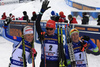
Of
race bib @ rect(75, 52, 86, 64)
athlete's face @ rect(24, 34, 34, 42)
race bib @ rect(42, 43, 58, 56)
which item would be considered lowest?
race bib @ rect(75, 52, 86, 64)

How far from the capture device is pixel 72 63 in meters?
3.01

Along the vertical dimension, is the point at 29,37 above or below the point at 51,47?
above

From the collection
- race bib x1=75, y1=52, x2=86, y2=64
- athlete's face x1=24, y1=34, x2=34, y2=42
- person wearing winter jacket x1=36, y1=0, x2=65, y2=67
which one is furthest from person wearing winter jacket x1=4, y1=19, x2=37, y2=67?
race bib x1=75, y1=52, x2=86, y2=64

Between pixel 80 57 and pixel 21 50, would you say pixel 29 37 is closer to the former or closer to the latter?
pixel 21 50

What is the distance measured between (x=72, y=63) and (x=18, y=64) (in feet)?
3.84

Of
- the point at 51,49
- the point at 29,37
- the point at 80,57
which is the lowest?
the point at 80,57

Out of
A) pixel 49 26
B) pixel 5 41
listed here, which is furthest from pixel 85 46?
pixel 5 41

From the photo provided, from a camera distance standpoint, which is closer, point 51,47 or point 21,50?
point 21,50

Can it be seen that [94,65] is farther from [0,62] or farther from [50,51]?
[0,62]

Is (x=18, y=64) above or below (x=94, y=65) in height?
above

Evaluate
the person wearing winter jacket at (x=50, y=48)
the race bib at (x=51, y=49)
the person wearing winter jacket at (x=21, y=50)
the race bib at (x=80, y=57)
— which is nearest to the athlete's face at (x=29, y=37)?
the person wearing winter jacket at (x=21, y=50)

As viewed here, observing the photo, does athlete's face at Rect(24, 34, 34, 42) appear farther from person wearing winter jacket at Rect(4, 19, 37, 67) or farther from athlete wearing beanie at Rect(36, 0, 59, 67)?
athlete wearing beanie at Rect(36, 0, 59, 67)

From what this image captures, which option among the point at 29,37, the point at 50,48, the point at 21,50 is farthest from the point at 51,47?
the point at 21,50

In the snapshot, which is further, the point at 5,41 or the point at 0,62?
the point at 5,41
